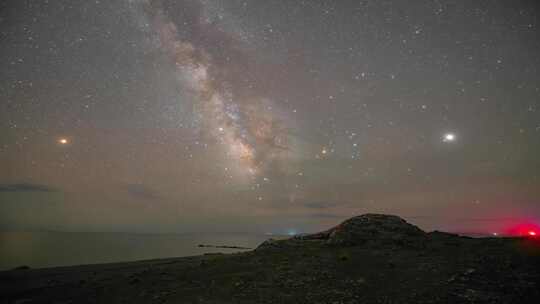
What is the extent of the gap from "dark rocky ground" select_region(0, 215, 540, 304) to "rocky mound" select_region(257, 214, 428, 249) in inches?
4.1

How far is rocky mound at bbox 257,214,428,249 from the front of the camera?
2638 centimetres

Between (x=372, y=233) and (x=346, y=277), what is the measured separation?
474 inches

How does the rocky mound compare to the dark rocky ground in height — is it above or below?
above

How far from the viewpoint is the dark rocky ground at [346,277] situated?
13.8 m

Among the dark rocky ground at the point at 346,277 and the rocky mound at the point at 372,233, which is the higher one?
the rocky mound at the point at 372,233

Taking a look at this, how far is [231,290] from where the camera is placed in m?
16.5

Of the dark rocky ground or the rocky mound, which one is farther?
the rocky mound

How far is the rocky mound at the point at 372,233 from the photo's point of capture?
26375 mm

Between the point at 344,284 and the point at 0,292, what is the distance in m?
27.0

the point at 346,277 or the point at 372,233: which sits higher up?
the point at 372,233

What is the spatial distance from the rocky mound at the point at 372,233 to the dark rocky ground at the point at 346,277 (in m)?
0.10

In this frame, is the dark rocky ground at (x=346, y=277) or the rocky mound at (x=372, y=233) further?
the rocky mound at (x=372, y=233)

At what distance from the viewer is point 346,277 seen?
1722 centimetres

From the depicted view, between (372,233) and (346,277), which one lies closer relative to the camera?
(346,277)
